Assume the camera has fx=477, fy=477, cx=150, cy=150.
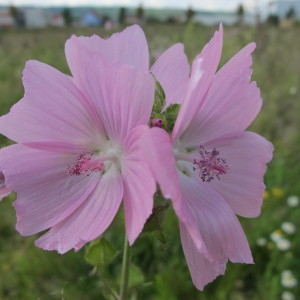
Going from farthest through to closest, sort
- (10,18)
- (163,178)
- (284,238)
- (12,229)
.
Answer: (10,18), (12,229), (284,238), (163,178)

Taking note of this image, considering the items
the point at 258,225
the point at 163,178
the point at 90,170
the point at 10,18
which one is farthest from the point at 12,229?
the point at 10,18

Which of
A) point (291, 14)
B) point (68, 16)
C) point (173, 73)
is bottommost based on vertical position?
point (68, 16)

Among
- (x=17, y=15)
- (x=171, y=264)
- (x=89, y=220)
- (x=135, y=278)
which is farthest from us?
(x=17, y=15)

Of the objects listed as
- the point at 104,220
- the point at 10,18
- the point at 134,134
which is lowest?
the point at 10,18

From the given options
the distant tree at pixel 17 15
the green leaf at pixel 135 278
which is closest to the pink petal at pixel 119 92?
the green leaf at pixel 135 278

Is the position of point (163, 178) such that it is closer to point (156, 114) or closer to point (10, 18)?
point (156, 114)

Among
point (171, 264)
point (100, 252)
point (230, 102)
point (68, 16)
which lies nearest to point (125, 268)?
point (100, 252)

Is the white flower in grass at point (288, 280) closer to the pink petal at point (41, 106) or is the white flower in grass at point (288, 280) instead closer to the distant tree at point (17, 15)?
the pink petal at point (41, 106)

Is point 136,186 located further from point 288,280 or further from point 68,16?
point 68,16
